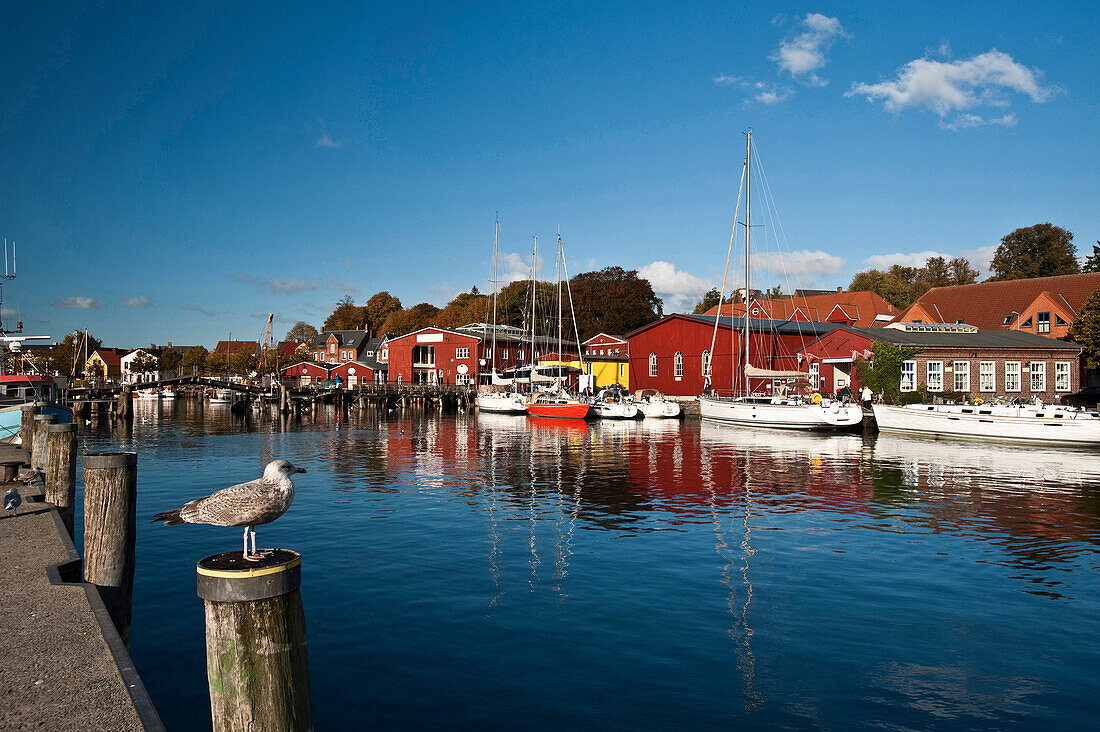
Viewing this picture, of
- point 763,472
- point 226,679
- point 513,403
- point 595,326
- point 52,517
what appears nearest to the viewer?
point 226,679

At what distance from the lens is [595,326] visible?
341ft

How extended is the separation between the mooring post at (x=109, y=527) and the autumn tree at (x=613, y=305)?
3626 inches

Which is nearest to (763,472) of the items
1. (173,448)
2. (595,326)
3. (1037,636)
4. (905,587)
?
(905,587)

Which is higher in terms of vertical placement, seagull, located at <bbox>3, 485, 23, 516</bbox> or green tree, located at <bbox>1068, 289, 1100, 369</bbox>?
green tree, located at <bbox>1068, 289, 1100, 369</bbox>

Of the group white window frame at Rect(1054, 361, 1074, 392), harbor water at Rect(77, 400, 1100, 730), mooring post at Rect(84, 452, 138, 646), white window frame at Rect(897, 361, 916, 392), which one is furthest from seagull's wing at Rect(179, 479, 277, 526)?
white window frame at Rect(1054, 361, 1074, 392)

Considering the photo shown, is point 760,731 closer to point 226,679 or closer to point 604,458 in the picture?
point 226,679

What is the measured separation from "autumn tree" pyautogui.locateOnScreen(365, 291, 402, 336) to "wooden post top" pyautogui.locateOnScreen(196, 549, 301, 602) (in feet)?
435

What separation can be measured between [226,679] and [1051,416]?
38789 mm

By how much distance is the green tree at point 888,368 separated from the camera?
49094mm

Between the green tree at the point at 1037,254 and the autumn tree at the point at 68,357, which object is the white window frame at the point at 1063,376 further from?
the autumn tree at the point at 68,357

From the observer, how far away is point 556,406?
2213 inches

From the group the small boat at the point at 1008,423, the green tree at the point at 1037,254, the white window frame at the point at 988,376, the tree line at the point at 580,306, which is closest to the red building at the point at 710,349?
the white window frame at the point at 988,376

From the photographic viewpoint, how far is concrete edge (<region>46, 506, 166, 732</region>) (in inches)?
209

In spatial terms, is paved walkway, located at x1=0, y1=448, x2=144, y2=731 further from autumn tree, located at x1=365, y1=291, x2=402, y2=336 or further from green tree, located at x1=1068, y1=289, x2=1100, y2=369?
autumn tree, located at x1=365, y1=291, x2=402, y2=336
